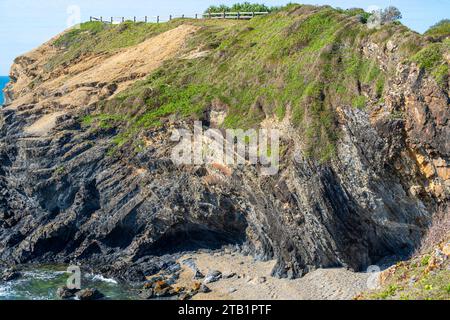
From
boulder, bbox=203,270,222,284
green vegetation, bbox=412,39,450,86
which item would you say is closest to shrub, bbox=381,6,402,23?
green vegetation, bbox=412,39,450,86

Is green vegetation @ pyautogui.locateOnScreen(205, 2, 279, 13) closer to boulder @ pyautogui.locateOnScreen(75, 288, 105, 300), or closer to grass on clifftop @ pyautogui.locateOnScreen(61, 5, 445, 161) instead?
grass on clifftop @ pyautogui.locateOnScreen(61, 5, 445, 161)

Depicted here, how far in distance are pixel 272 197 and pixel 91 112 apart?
1940 centimetres

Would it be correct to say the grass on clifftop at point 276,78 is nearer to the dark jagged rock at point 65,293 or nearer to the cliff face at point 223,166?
the cliff face at point 223,166

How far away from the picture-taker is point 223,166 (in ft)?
120

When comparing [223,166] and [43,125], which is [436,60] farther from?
[43,125]

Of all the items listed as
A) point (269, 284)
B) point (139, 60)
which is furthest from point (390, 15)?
point (139, 60)

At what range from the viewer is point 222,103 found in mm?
40531

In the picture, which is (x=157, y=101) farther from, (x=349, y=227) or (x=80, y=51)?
(x=80, y=51)

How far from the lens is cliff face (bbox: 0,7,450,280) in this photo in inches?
1226

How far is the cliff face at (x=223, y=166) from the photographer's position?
3114 centimetres

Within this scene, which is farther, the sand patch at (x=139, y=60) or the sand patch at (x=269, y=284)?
the sand patch at (x=139, y=60)

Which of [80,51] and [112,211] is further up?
[80,51]

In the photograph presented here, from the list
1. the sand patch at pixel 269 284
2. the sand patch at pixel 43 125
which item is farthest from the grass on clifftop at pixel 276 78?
the sand patch at pixel 269 284

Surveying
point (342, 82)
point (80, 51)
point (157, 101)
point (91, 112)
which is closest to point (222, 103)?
point (157, 101)
